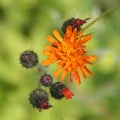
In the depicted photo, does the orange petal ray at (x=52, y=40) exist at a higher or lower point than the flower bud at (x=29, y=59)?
higher

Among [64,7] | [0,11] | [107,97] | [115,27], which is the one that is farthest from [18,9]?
[107,97]

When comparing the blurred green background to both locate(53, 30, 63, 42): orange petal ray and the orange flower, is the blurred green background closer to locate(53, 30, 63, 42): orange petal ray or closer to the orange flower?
the orange flower

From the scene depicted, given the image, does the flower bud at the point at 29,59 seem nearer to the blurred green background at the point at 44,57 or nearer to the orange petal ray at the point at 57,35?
the orange petal ray at the point at 57,35

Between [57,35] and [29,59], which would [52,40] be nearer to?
[57,35]

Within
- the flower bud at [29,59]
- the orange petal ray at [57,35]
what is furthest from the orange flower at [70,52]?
the flower bud at [29,59]

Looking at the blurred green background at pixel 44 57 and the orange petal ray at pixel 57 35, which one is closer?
the orange petal ray at pixel 57 35

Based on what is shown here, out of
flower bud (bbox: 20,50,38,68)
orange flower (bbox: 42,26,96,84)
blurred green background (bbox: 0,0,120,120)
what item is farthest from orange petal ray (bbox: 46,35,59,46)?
blurred green background (bbox: 0,0,120,120)
